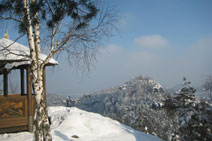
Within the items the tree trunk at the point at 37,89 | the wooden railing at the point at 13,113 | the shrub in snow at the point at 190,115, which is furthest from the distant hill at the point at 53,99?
the shrub in snow at the point at 190,115

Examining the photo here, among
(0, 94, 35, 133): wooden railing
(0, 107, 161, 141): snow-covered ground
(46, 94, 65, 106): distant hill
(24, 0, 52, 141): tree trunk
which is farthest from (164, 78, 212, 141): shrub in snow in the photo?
(46, 94, 65, 106): distant hill

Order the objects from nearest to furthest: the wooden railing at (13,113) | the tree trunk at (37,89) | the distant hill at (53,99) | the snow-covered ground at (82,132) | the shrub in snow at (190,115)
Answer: the tree trunk at (37,89) → the shrub in snow at (190,115) → the snow-covered ground at (82,132) → the wooden railing at (13,113) → the distant hill at (53,99)

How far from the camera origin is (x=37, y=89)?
4.28m

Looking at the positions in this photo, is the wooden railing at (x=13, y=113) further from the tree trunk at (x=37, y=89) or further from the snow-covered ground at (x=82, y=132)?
the tree trunk at (x=37, y=89)

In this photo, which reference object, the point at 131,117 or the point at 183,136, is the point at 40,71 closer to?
the point at 183,136

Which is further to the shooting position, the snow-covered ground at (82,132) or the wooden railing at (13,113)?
the wooden railing at (13,113)

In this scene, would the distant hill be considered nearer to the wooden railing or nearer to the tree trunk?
the wooden railing

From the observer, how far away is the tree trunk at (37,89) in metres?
4.20

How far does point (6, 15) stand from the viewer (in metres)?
4.47

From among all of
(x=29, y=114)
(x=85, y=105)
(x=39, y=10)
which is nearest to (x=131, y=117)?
(x=29, y=114)

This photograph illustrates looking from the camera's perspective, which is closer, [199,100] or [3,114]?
[199,100]

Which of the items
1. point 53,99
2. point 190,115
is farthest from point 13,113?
point 53,99

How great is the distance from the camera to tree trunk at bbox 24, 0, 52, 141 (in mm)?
4199

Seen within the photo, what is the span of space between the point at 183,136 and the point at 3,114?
5996 millimetres
